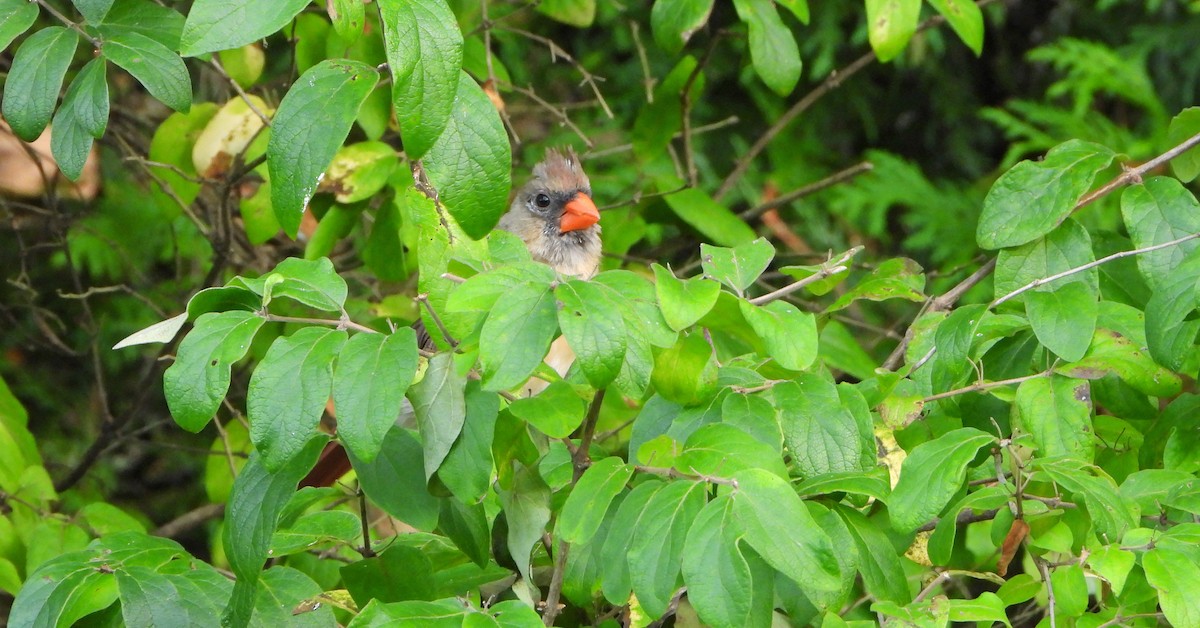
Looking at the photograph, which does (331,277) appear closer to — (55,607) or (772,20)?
(55,607)

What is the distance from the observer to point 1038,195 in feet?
6.35

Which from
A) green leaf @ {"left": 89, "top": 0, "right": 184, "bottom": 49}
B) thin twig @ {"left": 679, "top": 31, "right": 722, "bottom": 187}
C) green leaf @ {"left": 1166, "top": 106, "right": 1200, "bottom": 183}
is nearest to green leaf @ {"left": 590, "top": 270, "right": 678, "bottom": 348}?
green leaf @ {"left": 89, "top": 0, "right": 184, "bottom": 49}

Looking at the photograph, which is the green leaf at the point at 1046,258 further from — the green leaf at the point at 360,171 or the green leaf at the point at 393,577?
the green leaf at the point at 360,171

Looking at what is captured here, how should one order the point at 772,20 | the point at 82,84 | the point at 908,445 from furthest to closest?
the point at 772,20, the point at 908,445, the point at 82,84

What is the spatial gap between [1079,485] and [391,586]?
2.63 ft

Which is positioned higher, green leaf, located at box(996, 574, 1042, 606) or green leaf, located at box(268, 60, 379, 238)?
green leaf, located at box(268, 60, 379, 238)

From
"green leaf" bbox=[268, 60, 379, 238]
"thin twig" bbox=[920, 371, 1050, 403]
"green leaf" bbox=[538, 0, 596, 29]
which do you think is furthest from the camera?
"green leaf" bbox=[538, 0, 596, 29]

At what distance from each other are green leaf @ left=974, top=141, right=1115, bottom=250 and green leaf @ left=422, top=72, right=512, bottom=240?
2.63 feet

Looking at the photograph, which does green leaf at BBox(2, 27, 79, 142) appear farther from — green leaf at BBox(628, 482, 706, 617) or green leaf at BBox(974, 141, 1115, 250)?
green leaf at BBox(974, 141, 1115, 250)

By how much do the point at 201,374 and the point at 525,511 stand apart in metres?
0.41

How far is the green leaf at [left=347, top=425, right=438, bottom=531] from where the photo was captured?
4.87ft

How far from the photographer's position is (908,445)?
1.91 metres

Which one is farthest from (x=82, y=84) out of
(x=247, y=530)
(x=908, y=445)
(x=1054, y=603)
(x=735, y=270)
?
(x=1054, y=603)

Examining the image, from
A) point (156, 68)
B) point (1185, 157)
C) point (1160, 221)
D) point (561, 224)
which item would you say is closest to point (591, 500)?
point (156, 68)
